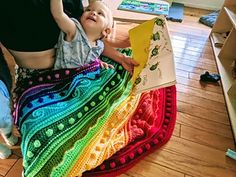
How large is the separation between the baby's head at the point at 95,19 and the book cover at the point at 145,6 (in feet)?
1.81

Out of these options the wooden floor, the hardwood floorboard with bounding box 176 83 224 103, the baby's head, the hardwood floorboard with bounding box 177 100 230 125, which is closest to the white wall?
the wooden floor

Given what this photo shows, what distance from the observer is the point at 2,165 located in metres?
0.74

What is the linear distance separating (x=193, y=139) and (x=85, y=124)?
50cm

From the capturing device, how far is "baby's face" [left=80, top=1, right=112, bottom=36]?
0.74 meters

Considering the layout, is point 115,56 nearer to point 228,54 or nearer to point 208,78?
point 208,78

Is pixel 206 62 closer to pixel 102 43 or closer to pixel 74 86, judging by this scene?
pixel 102 43

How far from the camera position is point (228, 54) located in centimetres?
151

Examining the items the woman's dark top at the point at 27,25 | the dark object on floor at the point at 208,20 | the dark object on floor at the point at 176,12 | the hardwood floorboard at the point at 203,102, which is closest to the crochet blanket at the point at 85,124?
the woman's dark top at the point at 27,25

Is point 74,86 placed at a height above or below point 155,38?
below

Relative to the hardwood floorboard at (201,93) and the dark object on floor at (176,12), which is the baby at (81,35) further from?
the dark object on floor at (176,12)

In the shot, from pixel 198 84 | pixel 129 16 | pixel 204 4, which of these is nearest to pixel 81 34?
pixel 129 16

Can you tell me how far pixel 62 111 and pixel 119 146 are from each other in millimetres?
258

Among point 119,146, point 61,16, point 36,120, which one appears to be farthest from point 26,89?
point 119,146

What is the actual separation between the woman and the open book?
16 centimetres
